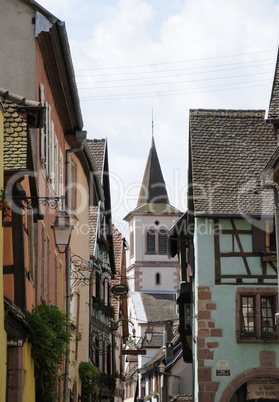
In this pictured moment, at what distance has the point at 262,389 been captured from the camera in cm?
2269

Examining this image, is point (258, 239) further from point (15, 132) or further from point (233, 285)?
point (15, 132)

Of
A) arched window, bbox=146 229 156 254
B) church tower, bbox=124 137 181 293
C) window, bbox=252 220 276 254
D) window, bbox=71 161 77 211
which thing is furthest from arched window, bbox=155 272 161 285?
window, bbox=71 161 77 211

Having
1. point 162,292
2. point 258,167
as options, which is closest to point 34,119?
point 258,167

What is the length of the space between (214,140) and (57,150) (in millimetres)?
10110

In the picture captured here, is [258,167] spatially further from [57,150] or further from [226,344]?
[57,150]

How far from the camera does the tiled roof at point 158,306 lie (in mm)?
74625

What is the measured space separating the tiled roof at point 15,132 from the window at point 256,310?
1392 cm

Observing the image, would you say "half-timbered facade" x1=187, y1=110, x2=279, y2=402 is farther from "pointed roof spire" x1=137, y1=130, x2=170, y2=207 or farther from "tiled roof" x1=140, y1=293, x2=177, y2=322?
"pointed roof spire" x1=137, y1=130, x2=170, y2=207

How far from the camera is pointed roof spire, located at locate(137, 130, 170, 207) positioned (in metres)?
86.1

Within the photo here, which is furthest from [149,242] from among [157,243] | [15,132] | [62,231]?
[15,132]

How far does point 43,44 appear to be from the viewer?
1417 cm

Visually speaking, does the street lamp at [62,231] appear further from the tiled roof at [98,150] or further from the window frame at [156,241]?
the window frame at [156,241]

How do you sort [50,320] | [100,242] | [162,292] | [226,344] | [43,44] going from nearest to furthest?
[50,320]
[43,44]
[226,344]
[100,242]
[162,292]

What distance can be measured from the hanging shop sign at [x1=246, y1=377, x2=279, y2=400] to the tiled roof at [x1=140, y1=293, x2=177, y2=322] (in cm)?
5011
